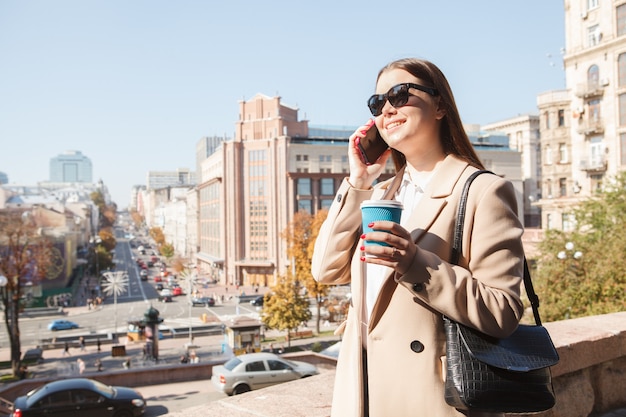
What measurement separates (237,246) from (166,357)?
120 feet

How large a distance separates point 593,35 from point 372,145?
113 ft

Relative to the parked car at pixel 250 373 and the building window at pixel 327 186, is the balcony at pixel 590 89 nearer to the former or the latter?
the parked car at pixel 250 373

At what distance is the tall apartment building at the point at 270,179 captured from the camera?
63375 millimetres

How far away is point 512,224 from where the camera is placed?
210 cm

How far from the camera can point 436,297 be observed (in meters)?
1.96

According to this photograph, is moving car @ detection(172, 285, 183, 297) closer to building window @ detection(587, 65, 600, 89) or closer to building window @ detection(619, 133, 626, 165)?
building window @ detection(587, 65, 600, 89)

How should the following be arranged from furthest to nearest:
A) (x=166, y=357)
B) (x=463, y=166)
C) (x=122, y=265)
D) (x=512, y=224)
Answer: (x=122, y=265), (x=166, y=357), (x=463, y=166), (x=512, y=224)

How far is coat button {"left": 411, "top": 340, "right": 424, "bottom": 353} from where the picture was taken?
2.11 meters

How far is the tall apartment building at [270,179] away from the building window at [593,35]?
31848 millimetres

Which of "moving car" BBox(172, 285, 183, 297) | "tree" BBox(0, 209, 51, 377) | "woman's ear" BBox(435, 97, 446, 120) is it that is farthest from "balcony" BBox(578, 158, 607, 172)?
"moving car" BBox(172, 285, 183, 297)

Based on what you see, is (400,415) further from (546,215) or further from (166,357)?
(546,215)

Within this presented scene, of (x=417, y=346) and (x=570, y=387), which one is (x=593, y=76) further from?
(x=417, y=346)

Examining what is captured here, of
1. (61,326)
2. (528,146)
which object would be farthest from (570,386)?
(528,146)

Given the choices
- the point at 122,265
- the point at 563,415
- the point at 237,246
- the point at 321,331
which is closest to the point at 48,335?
the point at 321,331
